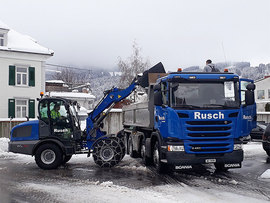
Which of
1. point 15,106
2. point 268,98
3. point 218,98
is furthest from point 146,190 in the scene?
point 268,98

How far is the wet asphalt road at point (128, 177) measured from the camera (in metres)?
7.53

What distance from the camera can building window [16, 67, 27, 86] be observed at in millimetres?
27997

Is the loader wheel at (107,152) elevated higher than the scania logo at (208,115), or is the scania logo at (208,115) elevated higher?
the scania logo at (208,115)

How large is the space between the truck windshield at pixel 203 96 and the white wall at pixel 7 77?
71.8ft

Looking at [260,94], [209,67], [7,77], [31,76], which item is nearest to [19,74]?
[31,76]

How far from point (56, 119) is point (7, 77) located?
18.3 metres

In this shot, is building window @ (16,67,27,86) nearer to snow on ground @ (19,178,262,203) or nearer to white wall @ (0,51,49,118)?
white wall @ (0,51,49,118)

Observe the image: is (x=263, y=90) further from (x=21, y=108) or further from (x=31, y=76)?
(x=21, y=108)

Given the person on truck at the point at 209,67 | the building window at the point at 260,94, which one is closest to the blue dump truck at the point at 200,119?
the person on truck at the point at 209,67

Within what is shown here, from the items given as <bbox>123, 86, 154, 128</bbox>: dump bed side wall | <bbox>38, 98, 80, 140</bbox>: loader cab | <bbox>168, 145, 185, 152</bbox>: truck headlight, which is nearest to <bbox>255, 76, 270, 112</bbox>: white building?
<bbox>123, 86, 154, 128</bbox>: dump bed side wall

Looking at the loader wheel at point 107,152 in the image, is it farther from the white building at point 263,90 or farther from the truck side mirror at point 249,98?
the white building at point 263,90

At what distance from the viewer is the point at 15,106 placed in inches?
1091

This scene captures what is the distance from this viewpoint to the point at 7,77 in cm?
2738

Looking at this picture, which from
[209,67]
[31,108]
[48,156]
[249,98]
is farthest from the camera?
[31,108]
